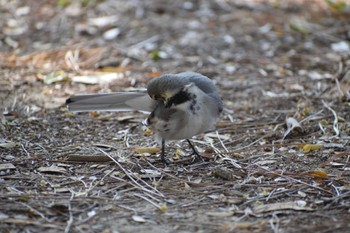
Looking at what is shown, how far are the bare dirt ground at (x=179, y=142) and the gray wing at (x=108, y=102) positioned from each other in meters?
0.29

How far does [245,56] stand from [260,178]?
3247 millimetres

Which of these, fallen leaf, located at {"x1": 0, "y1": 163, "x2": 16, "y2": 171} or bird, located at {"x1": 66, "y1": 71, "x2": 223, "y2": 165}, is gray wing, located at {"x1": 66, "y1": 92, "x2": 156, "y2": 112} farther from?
fallen leaf, located at {"x1": 0, "y1": 163, "x2": 16, "y2": 171}

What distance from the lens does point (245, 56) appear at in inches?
269

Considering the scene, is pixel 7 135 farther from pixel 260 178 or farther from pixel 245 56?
pixel 245 56

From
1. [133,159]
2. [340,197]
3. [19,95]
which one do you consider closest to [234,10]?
[19,95]

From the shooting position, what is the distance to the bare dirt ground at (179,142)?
3281mm

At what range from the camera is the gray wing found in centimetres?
431

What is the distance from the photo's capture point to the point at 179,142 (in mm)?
4676

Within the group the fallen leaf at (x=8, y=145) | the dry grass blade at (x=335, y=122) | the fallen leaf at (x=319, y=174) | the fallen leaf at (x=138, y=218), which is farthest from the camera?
the dry grass blade at (x=335, y=122)

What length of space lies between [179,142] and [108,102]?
679mm

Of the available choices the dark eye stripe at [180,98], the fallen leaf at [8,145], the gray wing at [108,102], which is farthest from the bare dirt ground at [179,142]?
the dark eye stripe at [180,98]

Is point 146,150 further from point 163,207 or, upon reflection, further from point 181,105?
point 163,207

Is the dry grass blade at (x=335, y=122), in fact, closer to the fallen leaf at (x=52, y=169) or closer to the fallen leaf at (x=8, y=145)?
the fallen leaf at (x=52, y=169)

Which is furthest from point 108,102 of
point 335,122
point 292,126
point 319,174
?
point 335,122
